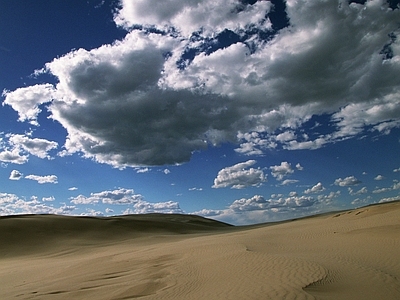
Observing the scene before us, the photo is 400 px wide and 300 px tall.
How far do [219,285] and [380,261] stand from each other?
15.2 feet

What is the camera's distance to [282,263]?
8.38 metres

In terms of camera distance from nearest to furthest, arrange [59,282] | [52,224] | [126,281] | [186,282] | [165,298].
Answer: [165,298] < [186,282] < [126,281] < [59,282] < [52,224]

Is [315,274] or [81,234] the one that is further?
[81,234]

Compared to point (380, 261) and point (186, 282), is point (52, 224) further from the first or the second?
point (380, 261)

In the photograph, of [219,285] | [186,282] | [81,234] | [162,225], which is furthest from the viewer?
[162,225]

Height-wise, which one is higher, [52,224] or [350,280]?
[52,224]

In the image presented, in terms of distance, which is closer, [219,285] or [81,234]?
[219,285]

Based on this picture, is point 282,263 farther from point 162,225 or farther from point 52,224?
point 162,225

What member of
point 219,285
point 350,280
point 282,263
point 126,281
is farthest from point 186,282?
point 350,280

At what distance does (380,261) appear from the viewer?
843 centimetres

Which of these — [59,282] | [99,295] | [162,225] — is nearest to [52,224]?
[162,225]

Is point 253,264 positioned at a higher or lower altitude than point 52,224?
lower

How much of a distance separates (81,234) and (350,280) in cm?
2779

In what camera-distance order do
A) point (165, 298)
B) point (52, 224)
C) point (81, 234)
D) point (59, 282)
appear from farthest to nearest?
point (52, 224) → point (81, 234) → point (59, 282) → point (165, 298)
